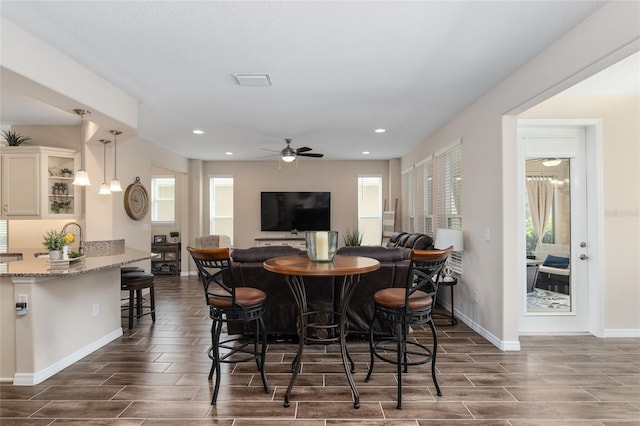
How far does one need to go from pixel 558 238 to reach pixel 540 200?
490 millimetres

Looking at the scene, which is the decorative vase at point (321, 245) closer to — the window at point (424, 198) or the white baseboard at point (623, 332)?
the white baseboard at point (623, 332)

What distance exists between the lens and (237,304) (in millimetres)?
2799

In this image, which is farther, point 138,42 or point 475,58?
point 475,58

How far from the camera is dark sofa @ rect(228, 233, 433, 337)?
12.2 feet

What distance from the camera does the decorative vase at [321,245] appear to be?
2.79 m

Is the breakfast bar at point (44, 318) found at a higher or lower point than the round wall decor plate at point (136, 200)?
lower

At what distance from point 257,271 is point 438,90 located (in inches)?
108

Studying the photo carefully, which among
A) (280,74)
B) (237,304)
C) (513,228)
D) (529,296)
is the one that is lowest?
(529,296)

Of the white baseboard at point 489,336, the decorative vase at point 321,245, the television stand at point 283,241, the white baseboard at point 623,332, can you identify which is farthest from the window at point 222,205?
the white baseboard at point 623,332

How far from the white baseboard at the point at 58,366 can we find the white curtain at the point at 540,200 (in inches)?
198

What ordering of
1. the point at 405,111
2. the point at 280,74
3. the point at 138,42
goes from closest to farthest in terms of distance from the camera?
1. the point at 138,42
2. the point at 280,74
3. the point at 405,111

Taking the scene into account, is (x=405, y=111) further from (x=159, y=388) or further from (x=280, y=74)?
(x=159, y=388)

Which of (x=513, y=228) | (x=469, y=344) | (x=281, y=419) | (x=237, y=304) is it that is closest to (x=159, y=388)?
(x=237, y=304)

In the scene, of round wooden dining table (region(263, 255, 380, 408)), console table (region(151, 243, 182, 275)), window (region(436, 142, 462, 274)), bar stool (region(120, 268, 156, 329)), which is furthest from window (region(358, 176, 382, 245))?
round wooden dining table (region(263, 255, 380, 408))
